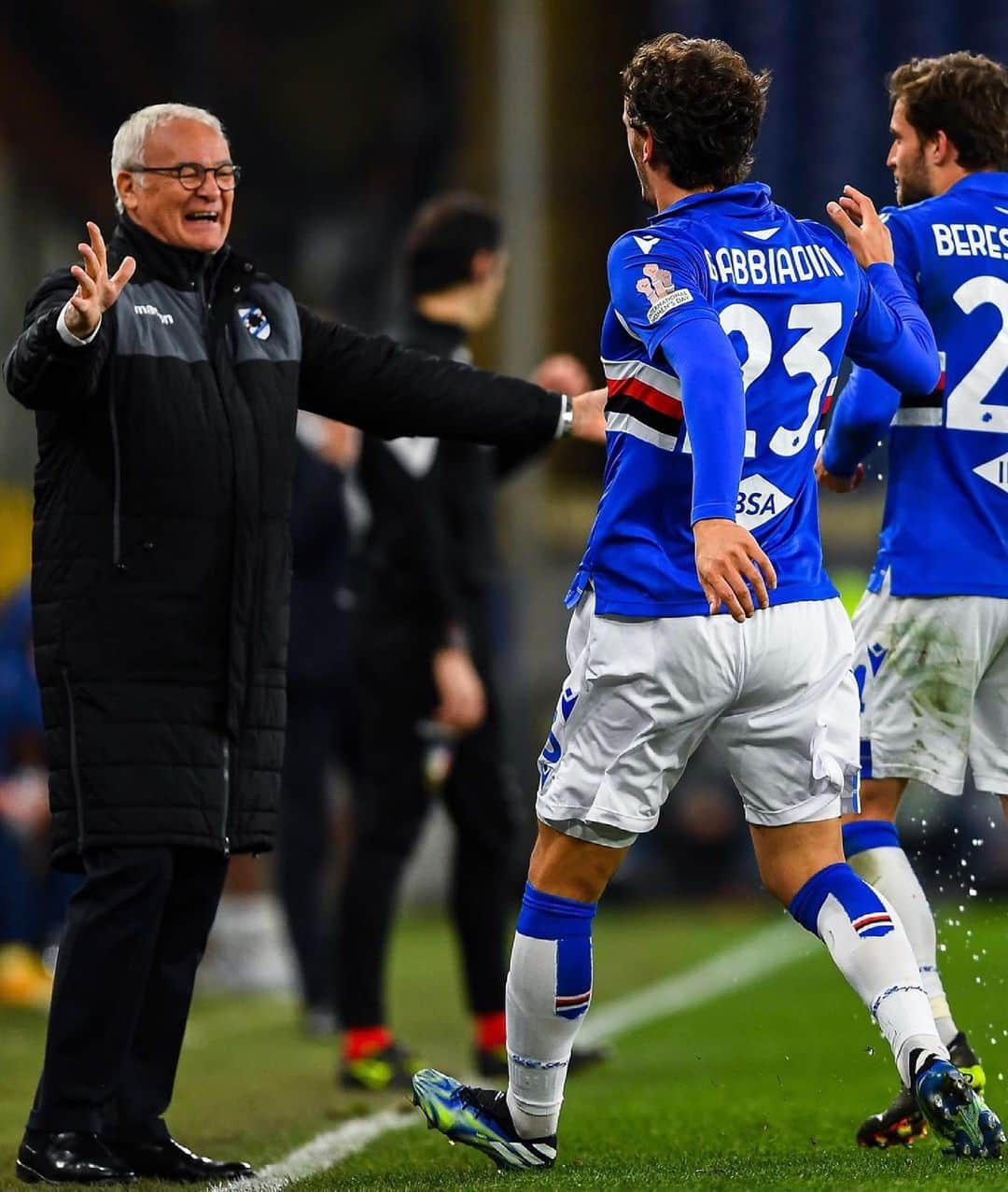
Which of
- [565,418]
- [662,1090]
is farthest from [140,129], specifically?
[662,1090]

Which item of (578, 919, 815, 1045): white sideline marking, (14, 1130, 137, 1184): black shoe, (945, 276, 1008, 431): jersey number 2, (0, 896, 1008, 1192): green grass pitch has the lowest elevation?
(578, 919, 815, 1045): white sideline marking

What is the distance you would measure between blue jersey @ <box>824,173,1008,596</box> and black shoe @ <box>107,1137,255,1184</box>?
183 centimetres

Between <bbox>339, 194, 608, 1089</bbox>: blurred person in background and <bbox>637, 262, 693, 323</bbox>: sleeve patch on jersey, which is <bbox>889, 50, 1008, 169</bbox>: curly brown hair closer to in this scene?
<bbox>637, 262, 693, 323</bbox>: sleeve patch on jersey

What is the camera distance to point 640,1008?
8.41 meters

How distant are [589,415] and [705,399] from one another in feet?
3.72

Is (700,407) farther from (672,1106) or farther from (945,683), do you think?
(672,1106)

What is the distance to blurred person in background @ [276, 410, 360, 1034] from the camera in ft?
26.1

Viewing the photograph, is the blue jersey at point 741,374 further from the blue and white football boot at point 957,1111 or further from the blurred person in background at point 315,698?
the blurred person in background at point 315,698

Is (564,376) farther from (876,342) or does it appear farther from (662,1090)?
(662,1090)

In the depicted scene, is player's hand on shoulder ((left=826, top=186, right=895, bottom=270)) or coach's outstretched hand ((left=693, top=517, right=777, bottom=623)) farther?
player's hand on shoulder ((left=826, top=186, right=895, bottom=270))

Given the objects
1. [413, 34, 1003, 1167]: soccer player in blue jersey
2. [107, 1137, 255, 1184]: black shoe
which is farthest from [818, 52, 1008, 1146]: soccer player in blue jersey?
[107, 1137, 255, 1184]: black shoe

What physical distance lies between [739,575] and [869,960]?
31.4 inches

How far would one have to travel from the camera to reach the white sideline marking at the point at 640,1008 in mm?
4695

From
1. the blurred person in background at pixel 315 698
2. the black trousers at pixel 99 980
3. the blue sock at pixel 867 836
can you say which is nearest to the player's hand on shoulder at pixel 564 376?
the blue sock at pixel 867 836
